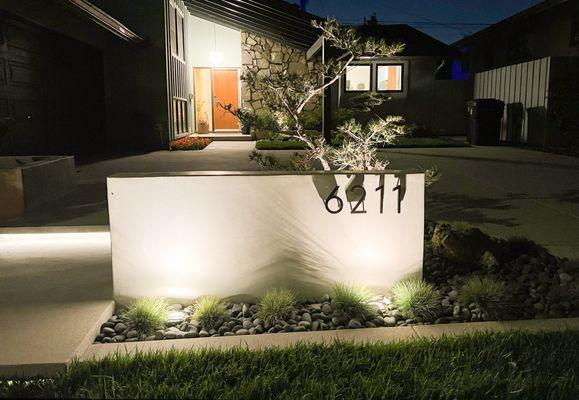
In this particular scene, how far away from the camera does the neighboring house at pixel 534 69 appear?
14319 millimetres

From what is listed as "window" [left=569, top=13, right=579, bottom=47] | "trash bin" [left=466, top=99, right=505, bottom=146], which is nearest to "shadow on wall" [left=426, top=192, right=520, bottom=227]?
"trash bin" [left=466, top=99, right=505, bottom=146]

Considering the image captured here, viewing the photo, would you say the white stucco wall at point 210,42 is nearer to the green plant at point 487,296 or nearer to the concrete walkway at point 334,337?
the green plant at point 487,296

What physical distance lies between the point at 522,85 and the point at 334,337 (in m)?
15.1

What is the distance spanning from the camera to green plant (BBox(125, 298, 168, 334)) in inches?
144

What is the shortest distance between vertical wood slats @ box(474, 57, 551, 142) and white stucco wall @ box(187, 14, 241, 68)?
8933mm

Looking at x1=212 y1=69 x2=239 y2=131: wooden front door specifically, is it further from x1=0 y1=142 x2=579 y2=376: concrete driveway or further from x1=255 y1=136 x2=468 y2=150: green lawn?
x1=0 y1=142 x2=579 y2=376: concrete driveway

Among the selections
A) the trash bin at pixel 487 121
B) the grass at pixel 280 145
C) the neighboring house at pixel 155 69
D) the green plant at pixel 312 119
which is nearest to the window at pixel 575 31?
the trash bin at pixel 487 121

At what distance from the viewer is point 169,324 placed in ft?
12.5

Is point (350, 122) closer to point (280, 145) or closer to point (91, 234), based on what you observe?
point (91, 234)

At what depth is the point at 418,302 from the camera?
12.9 ft

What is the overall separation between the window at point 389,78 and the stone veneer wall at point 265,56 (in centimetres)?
399

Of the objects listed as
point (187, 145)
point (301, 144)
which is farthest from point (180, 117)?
point (301, 144)

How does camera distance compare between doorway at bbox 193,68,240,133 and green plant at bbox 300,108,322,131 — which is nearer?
green plant at bbox 300,108,322,131

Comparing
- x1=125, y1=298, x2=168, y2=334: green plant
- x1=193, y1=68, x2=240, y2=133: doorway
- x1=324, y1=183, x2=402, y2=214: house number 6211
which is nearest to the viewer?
x1=125, y1=298, x2=168, y2=334: green plant
